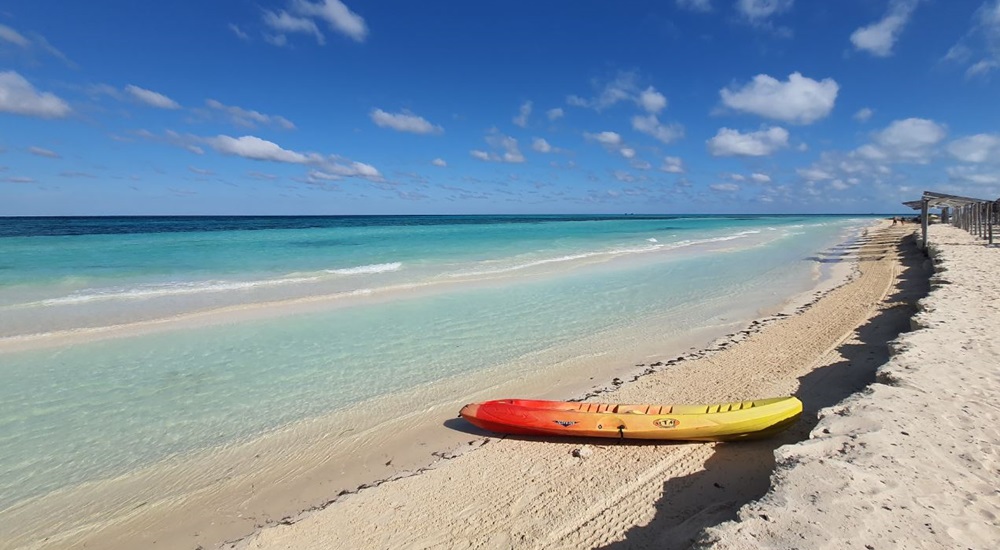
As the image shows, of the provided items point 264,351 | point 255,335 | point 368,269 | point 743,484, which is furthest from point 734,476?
point 368,269

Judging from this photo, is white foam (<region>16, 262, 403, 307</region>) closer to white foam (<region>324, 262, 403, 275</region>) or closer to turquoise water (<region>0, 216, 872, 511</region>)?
turquoise water (<region>0, 216, 872, 511</region>)

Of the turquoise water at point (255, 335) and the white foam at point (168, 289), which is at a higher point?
the white foam at point (168, 289)

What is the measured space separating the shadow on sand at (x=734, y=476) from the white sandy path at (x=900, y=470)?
486 millimetres

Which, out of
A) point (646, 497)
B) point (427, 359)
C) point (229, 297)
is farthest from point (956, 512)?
point (229, 297)

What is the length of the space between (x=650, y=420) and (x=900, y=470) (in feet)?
6.63

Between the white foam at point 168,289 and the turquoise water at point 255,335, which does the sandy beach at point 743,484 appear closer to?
the turquoise water at point 255,335

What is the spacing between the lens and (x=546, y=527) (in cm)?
378

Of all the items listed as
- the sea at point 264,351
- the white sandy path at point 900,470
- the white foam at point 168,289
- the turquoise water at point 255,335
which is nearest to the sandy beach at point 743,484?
the white sandy path at point 900,470

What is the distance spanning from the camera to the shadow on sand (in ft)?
11.8

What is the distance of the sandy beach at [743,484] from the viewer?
305 cm

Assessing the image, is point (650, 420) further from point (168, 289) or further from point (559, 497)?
point (168, 289)

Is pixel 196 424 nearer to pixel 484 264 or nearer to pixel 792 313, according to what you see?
pixel 792 313

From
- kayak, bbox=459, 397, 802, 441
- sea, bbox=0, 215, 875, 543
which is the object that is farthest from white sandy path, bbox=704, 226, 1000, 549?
sea, bbox=0, 215, 875, 543

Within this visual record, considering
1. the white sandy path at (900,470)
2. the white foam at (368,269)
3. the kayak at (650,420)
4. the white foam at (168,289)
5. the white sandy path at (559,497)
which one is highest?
the white foam at (368,269)
